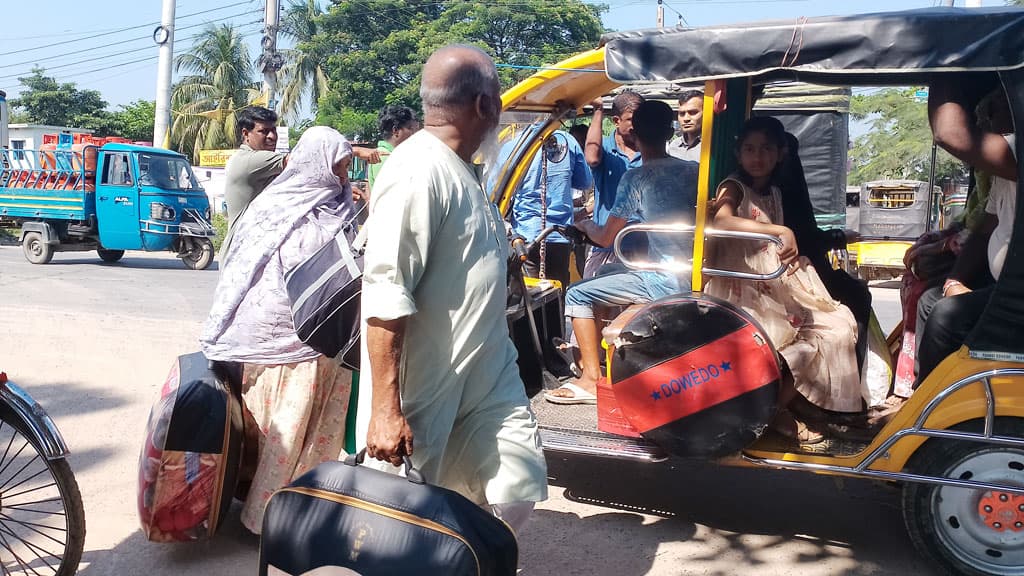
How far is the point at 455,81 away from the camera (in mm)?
2459

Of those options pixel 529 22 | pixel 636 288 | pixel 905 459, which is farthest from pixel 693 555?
pixel 529 22

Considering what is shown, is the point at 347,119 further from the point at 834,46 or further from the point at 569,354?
the point at 834,46

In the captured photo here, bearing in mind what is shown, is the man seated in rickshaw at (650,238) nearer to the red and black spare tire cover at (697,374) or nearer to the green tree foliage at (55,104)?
the red and black spare tire cover at (697,374)

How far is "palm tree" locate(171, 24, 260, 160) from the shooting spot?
3369 cm

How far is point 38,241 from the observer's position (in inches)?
584

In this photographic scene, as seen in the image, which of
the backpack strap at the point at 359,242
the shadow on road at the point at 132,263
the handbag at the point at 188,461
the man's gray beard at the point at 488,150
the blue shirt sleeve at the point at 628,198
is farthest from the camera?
the shadow on road at the point at 132,263

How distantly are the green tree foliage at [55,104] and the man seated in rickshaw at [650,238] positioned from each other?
46.4 m

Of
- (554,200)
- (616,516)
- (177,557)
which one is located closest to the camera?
(177,557)

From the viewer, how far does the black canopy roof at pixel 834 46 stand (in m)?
3.07

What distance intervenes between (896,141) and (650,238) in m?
8.83

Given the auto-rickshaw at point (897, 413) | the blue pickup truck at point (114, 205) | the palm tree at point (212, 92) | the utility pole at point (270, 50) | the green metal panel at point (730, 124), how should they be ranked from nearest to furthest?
the auto-rickshaw at point (897, 413)
the green metal panel at point (730, 124)
the blue pickup truck at point (114, 205)
the utility pole at point (270, 50)
the palm tree at point (212, 92)

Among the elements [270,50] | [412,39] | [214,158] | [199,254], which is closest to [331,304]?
[199,254]

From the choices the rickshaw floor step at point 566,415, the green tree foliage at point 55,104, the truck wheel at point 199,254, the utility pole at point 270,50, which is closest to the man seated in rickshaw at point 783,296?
the rickshaw floor step at point 566,415

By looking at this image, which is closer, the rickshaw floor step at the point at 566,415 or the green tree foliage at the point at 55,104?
the rickshaw floor step at the point at 566,415
